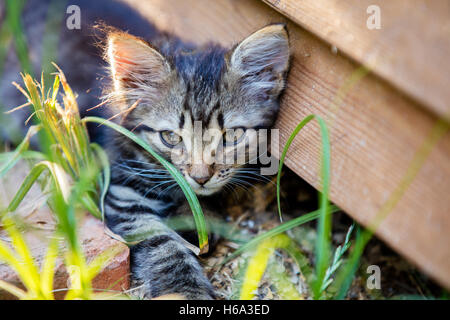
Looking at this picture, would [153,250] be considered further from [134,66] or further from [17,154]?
[134,66]

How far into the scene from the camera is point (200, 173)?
1831 mm

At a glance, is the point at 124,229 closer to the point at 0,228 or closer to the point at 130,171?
the point at 130,171

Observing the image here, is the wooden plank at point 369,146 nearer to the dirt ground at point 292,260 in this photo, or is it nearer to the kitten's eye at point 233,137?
the kitten's eye at point 233,137

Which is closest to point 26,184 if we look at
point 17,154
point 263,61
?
point 17,154

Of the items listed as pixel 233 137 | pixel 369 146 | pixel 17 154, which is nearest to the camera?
pixel 369 146

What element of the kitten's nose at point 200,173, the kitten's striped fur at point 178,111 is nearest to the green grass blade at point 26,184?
the kitten's striped fur at point 178,111

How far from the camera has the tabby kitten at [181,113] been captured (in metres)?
1.77

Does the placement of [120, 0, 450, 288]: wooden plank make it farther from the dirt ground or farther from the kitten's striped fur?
the dirt ground

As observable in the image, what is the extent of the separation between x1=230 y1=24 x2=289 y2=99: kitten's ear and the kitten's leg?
80 centimetres

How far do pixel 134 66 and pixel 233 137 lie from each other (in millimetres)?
598

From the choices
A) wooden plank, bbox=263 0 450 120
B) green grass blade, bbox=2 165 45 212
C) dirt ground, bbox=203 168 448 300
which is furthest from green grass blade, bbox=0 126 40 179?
wooden plank, bbox=263 0 450 120

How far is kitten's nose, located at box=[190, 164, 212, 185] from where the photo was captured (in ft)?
6.01

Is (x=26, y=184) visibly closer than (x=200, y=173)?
Yes
